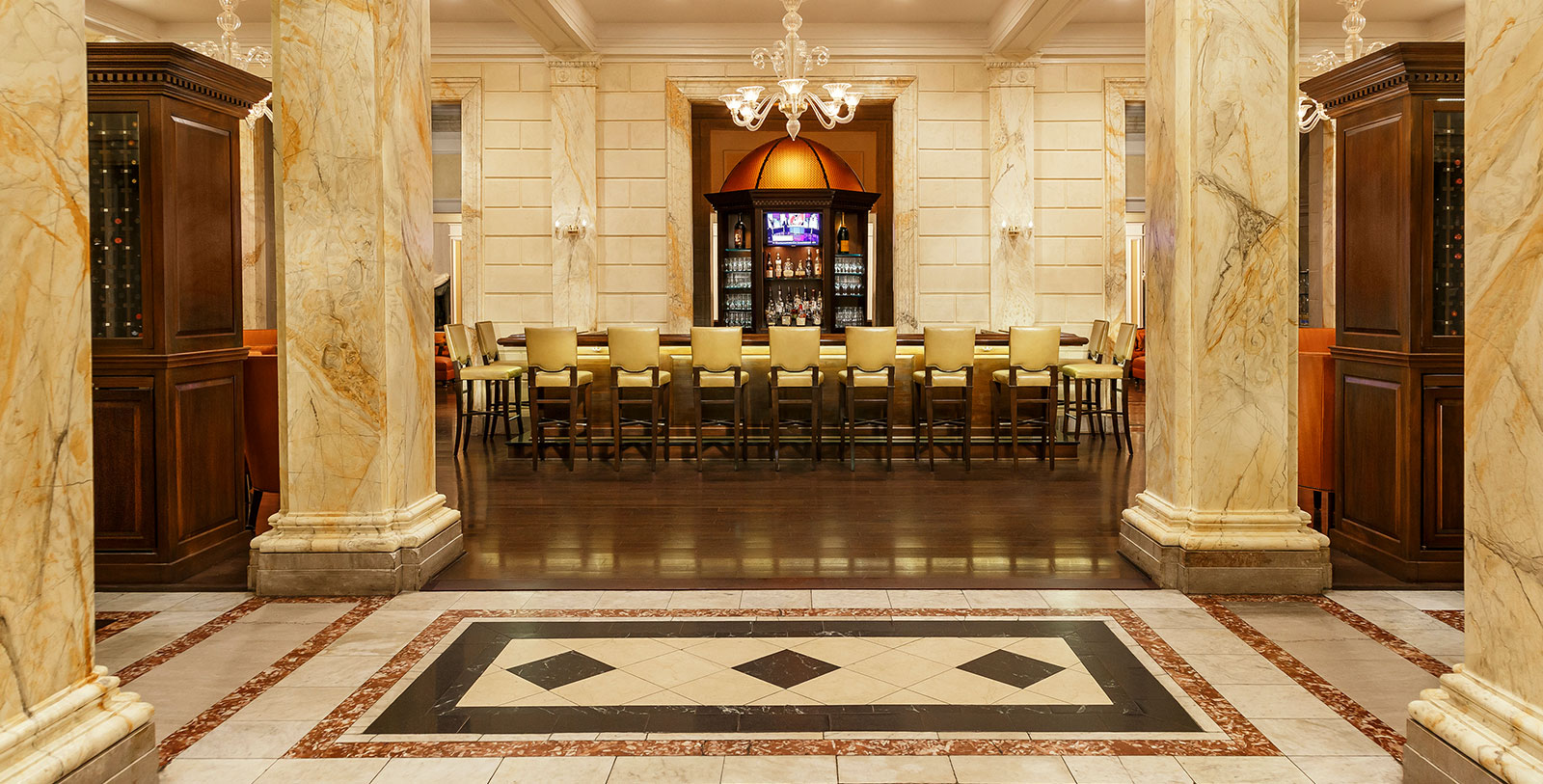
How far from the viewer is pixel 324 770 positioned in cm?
286

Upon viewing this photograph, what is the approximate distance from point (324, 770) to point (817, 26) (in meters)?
10.4

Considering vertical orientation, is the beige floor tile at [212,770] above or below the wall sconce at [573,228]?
Result: below

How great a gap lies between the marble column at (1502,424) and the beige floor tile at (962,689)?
46.7 inches

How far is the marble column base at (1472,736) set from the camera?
2.30 metres

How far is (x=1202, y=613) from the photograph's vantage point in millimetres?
4293

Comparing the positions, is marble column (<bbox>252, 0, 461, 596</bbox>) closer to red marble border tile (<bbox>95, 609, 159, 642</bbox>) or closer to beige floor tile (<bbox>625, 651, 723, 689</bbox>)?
red marble border tile (<bbox>95, 609, 159, 642</bbox>)

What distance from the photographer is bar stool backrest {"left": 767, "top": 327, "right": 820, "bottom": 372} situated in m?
8.27

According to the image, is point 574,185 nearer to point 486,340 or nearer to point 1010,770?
point 486,340

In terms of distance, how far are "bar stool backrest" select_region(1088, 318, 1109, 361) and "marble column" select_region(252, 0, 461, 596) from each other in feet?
21.9

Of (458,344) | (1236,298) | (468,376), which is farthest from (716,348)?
(1236,298)

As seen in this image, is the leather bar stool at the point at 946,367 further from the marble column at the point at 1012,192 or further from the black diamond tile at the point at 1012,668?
the black diamond tile at the point at 1012,668

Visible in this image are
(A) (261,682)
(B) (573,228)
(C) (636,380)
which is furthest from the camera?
(B) (573,228)

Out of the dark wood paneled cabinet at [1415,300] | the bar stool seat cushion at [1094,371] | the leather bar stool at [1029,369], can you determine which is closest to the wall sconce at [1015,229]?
the bar stool seat cushion at [1094,371]

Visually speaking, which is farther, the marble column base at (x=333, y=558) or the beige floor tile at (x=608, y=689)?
the marble column base at (x=333, y=558)
